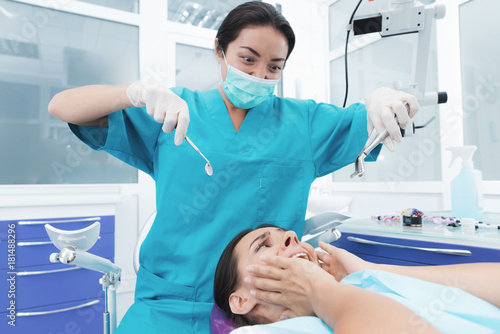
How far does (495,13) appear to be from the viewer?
2.07 meters

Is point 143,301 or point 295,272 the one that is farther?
point 143,301

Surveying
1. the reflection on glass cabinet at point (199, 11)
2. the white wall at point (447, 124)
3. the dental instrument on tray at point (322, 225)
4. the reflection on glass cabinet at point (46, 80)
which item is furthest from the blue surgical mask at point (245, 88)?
the reflection on glass cabinet at point (199, 11)

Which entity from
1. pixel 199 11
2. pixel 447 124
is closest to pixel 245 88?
pixel 447 124

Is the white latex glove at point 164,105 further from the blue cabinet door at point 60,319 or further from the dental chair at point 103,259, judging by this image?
the blue cabinet door at point 60,319

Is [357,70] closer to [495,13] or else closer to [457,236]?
[495,13]

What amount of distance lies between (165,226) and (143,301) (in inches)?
9.3

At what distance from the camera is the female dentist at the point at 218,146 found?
100cm

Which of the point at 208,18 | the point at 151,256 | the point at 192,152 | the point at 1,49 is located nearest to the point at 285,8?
the point at 208,18

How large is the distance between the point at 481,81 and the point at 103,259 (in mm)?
2315

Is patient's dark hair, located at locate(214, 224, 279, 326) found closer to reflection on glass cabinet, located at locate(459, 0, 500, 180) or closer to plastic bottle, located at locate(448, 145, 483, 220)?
plastic bottle, located at locate(448, 145, 483, 220)

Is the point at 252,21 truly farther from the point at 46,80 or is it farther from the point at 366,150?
Result: the point at 46,80

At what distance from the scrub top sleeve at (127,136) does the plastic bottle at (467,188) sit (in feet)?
3.96

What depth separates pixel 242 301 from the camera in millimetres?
923

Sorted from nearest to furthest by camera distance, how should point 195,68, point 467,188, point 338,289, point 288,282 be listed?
point 338,289, point 288,282, point 467,188, point 195,68
